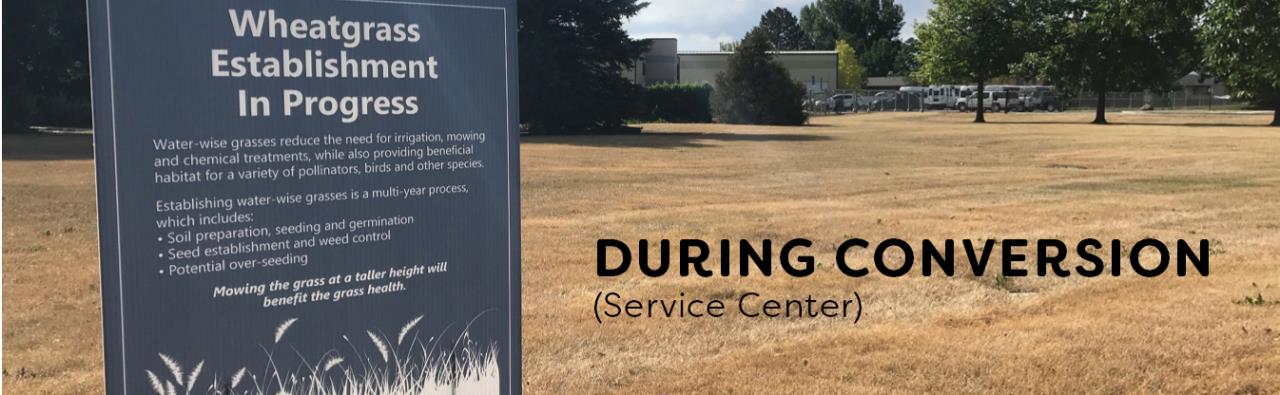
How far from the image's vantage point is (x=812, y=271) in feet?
29.9

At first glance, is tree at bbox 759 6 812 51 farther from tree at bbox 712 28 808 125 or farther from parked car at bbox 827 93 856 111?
tree at bbox 712 28 808 125

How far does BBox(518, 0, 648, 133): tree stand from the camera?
127ft

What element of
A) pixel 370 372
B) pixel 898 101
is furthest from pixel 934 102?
pixel 370 372

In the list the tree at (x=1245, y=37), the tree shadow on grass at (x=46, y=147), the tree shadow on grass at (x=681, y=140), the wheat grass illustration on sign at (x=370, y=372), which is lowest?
the tree shadow on grass at (x=681, y=140)

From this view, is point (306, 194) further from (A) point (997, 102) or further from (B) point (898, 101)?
(B) point (898, 101)

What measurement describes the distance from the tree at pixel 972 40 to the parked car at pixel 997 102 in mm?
15085

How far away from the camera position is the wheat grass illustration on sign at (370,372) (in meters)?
3.36

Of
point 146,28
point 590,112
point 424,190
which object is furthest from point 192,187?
point 590,112

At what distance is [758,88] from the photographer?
46812mm

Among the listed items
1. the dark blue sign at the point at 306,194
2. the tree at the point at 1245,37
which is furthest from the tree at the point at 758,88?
the dark blue sign at the point at 306,194

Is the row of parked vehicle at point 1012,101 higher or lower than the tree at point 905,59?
lower

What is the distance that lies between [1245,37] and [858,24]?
50.7 m

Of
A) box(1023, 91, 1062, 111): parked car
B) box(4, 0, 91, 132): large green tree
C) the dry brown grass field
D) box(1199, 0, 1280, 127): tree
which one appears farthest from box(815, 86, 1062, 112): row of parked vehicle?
the dry brown grass field

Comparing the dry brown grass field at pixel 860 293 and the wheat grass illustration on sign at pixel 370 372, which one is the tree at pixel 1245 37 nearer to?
the dry brown grass field at pixel 860 293
